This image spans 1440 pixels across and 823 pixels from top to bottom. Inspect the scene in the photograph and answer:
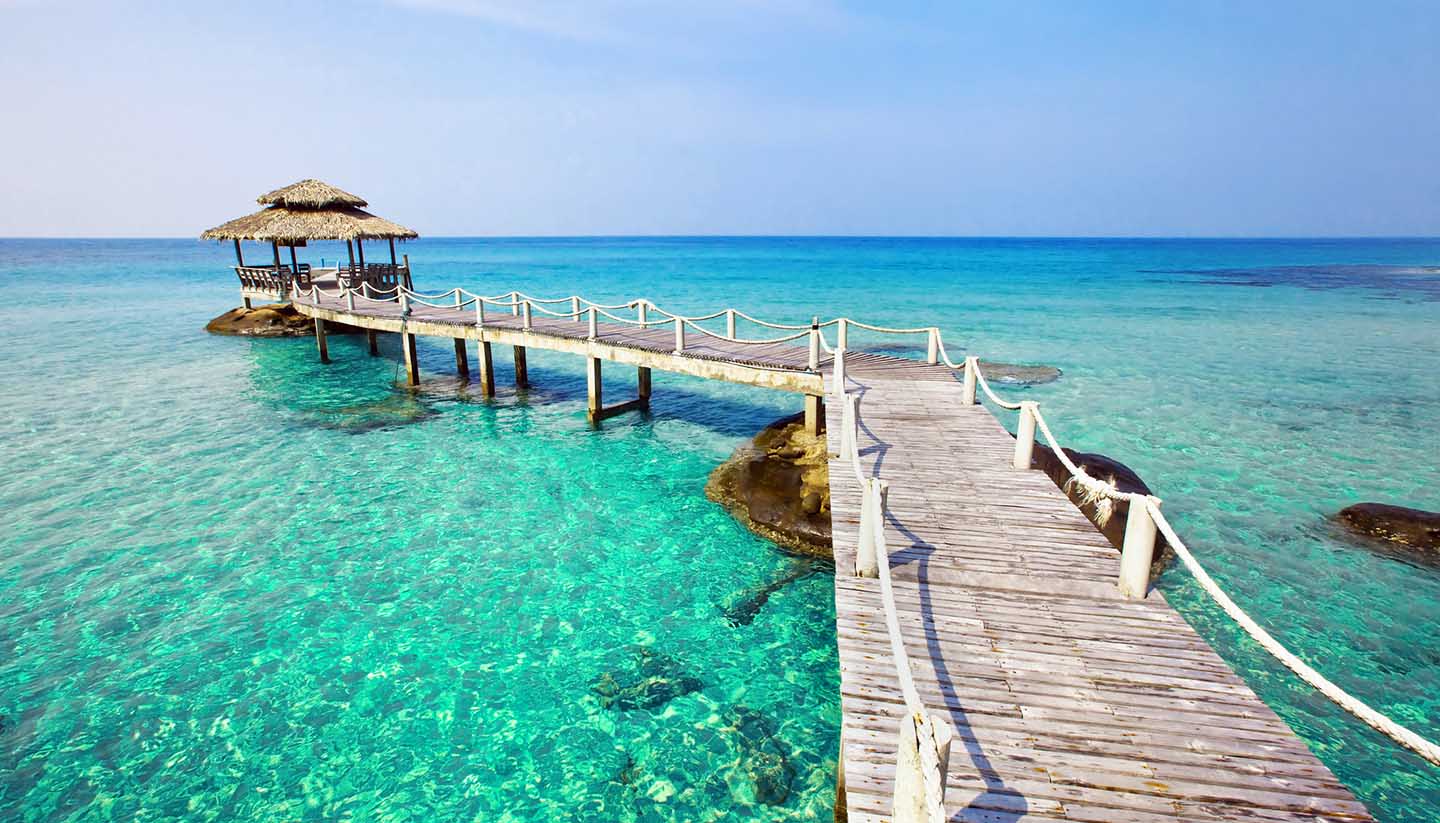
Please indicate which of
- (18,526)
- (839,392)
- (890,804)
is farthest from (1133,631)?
(18,526)

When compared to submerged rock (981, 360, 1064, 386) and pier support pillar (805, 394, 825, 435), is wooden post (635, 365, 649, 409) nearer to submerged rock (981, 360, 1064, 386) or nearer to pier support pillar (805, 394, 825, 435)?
pier support pillar (805, 394, 825, 435)

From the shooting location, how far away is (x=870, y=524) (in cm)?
620

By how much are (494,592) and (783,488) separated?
5215 mm

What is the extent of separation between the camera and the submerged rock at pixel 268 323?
3100 cm

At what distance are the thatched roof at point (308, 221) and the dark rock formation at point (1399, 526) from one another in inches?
1271

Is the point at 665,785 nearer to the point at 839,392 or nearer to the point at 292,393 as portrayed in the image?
the point at 839,392

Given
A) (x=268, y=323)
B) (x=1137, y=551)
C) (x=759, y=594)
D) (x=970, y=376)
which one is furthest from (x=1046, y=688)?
(x=268, y=323)

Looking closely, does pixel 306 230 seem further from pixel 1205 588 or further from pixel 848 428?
pixel 1205 588

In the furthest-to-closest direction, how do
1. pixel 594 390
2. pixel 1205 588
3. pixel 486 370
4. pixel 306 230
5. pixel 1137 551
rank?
1. pixel 306 230
2. pixel 486 370
3. pixel 594 390
4. pixel 1137 551
5. pixel 1205 588

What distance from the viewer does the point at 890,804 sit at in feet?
13.0

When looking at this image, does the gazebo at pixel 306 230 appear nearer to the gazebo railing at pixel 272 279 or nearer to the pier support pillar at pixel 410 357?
the gazebo railing at pixel 272 279

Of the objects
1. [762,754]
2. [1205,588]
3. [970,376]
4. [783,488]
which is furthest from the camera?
[783,488]

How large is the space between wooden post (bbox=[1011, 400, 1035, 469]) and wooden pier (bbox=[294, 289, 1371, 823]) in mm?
41

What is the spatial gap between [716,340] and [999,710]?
13890 mm
